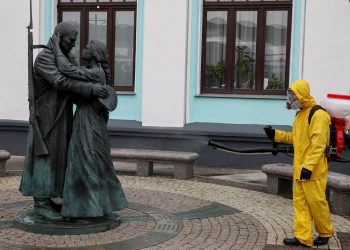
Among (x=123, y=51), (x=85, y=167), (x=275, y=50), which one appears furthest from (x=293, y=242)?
(x=123, y=51)

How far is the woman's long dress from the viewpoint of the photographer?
6004 millimetres

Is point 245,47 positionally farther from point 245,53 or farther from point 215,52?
Result: point 215,52

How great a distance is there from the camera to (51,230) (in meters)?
5.96

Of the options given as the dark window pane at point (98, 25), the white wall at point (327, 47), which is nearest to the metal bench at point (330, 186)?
the white wall at point (327, 47)

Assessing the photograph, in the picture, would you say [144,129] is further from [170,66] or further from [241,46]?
[241,46]

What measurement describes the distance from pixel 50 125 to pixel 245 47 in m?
7.44

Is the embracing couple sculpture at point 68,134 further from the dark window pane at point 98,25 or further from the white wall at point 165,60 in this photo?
the dark window pane at point 98,25

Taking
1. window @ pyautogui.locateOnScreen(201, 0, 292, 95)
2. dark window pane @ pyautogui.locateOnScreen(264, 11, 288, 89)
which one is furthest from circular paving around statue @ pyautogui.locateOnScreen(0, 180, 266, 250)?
dark window pane @ pyautogui.locateOnScreen(264, 11, 288, 89)

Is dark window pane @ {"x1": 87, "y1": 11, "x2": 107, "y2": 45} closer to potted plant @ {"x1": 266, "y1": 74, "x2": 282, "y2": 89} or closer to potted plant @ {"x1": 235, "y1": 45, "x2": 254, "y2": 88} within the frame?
potted plant @ {"x1": 235, "y1": 45, "x2": 254, "y2": 88}

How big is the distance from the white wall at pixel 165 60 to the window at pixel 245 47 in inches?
28.0

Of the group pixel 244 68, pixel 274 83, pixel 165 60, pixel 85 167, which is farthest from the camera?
pixel 244 68

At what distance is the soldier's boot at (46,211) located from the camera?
6121 mm

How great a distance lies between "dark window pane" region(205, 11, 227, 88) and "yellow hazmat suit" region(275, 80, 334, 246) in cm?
679

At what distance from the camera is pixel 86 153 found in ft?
19.7
